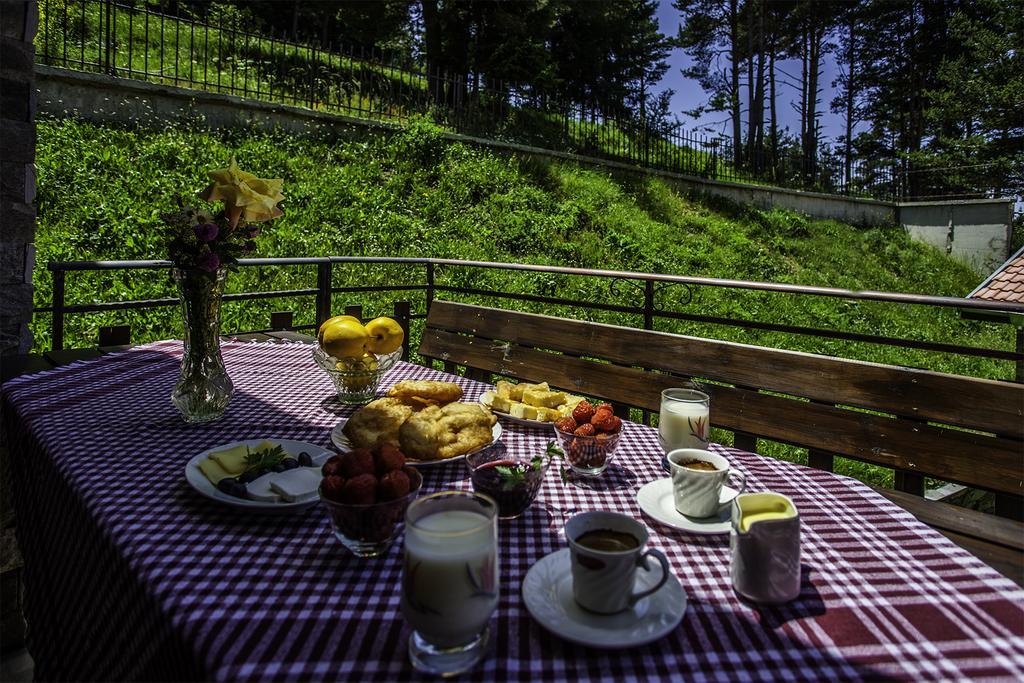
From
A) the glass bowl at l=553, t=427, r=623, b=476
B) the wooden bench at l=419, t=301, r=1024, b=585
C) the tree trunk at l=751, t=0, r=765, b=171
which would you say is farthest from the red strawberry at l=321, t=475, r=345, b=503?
the tree trunk at l=751, t=0, r=765, b=171

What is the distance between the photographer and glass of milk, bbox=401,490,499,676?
641 mm

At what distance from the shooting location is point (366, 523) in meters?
0.83

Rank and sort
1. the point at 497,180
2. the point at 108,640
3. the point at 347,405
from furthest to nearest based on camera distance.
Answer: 1. the point at 497,180
2. the point at 347,405
3. the point at 108,640

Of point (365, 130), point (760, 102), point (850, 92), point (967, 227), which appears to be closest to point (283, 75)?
point (365, 130)

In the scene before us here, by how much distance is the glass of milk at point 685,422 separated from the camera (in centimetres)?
125

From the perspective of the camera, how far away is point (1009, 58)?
8.77 meters

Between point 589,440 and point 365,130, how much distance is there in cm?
891

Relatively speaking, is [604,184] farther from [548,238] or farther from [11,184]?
[11,184]

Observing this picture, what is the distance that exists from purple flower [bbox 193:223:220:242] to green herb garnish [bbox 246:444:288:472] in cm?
52

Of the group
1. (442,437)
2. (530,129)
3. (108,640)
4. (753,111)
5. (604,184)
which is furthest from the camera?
(753,111)

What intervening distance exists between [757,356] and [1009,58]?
1049 centimetres

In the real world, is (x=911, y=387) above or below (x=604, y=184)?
below

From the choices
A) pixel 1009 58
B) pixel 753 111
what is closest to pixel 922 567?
pixel 1009 58

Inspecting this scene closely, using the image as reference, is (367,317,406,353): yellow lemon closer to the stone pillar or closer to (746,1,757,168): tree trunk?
the stone pillar
